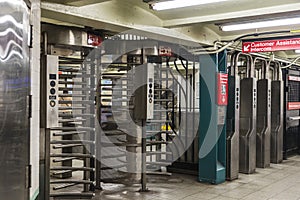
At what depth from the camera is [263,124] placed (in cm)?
728

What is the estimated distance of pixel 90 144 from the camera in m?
5.16

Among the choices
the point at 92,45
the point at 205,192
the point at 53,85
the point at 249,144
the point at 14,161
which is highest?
the point at 92,45

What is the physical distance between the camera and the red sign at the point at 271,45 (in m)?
5.31

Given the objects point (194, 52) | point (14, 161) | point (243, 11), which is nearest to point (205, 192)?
point (194, 52)

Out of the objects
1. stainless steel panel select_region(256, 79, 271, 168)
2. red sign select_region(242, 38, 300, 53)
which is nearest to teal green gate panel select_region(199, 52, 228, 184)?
red sign select_region(242, 38, 300, 53)

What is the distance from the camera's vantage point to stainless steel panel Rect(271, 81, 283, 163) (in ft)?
25.3

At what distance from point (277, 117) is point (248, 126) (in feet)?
4.65

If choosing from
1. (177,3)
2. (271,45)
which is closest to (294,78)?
(271,45)

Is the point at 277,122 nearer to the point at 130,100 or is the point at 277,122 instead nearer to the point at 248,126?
the point at 248,126

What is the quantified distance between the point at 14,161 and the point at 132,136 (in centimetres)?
404

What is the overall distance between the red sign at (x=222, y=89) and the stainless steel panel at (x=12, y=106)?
154 inches

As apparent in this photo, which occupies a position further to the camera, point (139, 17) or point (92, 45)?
point (92, 45)

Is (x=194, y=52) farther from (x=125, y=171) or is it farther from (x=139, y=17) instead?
(x=125, y=171)

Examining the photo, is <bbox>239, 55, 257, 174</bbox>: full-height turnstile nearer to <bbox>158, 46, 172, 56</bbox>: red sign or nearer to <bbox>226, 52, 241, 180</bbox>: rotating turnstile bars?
<bbox>226, 52, 241, 180</bbox>: rotating turnstile bars
